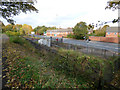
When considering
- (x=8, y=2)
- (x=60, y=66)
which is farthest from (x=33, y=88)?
(x=8, y=2)

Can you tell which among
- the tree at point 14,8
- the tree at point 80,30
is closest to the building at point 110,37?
the tree at point 80,30

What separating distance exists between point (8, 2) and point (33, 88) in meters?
4.71

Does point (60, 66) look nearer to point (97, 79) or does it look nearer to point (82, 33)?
point (97, 79)

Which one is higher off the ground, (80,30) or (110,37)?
(80,30)

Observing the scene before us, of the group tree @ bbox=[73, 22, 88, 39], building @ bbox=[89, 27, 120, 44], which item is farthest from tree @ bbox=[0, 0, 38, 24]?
tree @ bbox=[73, 22, 88, 39]

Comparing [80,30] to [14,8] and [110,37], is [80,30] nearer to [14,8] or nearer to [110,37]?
[110,37]

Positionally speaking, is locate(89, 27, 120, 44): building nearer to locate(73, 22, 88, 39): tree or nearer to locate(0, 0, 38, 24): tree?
locate(73, 22, 88, 39): tree

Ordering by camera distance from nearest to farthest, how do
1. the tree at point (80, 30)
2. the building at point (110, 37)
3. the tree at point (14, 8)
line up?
the tree at point (14, 8) → the building at point (110, 37) → the tree at point (80, 30)

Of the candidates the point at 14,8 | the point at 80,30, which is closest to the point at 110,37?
the point at 80,30

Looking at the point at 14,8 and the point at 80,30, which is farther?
the point at 80,30

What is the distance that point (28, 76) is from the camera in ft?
10.2

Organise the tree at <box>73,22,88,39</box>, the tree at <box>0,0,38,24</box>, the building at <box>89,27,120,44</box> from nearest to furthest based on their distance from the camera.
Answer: the tree at <box>0,0,38,24</box>
the building at <box>89,27,120,44</box>
the tree at <box>73,22,88,39</box>

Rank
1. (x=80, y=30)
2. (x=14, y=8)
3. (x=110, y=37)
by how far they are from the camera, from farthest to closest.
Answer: (x=80, y=30)
(x=110, y=37)
(x=14, y=8)

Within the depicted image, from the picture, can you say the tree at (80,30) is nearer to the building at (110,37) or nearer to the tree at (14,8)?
the building at (110,37)
